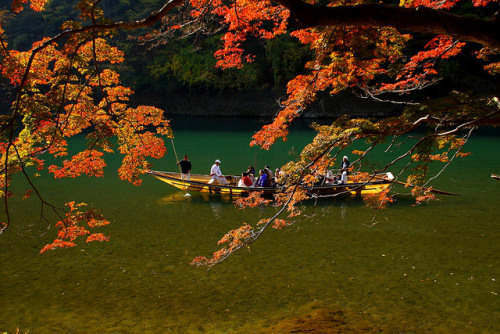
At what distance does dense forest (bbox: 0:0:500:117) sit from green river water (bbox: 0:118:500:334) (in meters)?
18.7

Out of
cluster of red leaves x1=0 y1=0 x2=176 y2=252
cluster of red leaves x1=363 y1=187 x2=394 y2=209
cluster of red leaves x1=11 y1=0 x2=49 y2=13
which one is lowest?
cluster of red leaves x1=363 y1=187 x2=394 y2=209

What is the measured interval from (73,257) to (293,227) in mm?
4797

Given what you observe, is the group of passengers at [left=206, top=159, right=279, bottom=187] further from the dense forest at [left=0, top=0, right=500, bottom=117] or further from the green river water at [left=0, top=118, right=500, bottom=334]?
the dense forest at [left=0, top=0, right=500, bottom=117]

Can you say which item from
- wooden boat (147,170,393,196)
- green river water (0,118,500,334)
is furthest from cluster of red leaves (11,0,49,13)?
wooden boat (147,170,393,196)

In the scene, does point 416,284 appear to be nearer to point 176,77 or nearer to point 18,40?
point 176,77

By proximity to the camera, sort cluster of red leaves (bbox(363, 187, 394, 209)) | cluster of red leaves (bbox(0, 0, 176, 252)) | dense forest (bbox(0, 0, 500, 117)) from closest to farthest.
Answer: cluster of red leaves (bbox(0, 0, 176, 252))
cluster of red leaves (bbox(363, 187, 394, 209))
dense forest (bbox(0, 0, 500, 117))

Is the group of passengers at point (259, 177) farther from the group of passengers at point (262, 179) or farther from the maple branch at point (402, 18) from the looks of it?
the maple branch at point (402, 18)

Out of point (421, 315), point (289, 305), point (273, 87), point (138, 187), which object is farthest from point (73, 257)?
point (273, 87)

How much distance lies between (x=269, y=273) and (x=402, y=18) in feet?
16.2

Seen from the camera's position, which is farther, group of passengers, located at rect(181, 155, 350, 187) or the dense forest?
the dense forest

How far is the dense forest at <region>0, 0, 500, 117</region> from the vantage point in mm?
27844

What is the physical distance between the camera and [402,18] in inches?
117

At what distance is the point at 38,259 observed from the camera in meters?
7.51

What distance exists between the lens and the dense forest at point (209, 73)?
27844 millimetres
